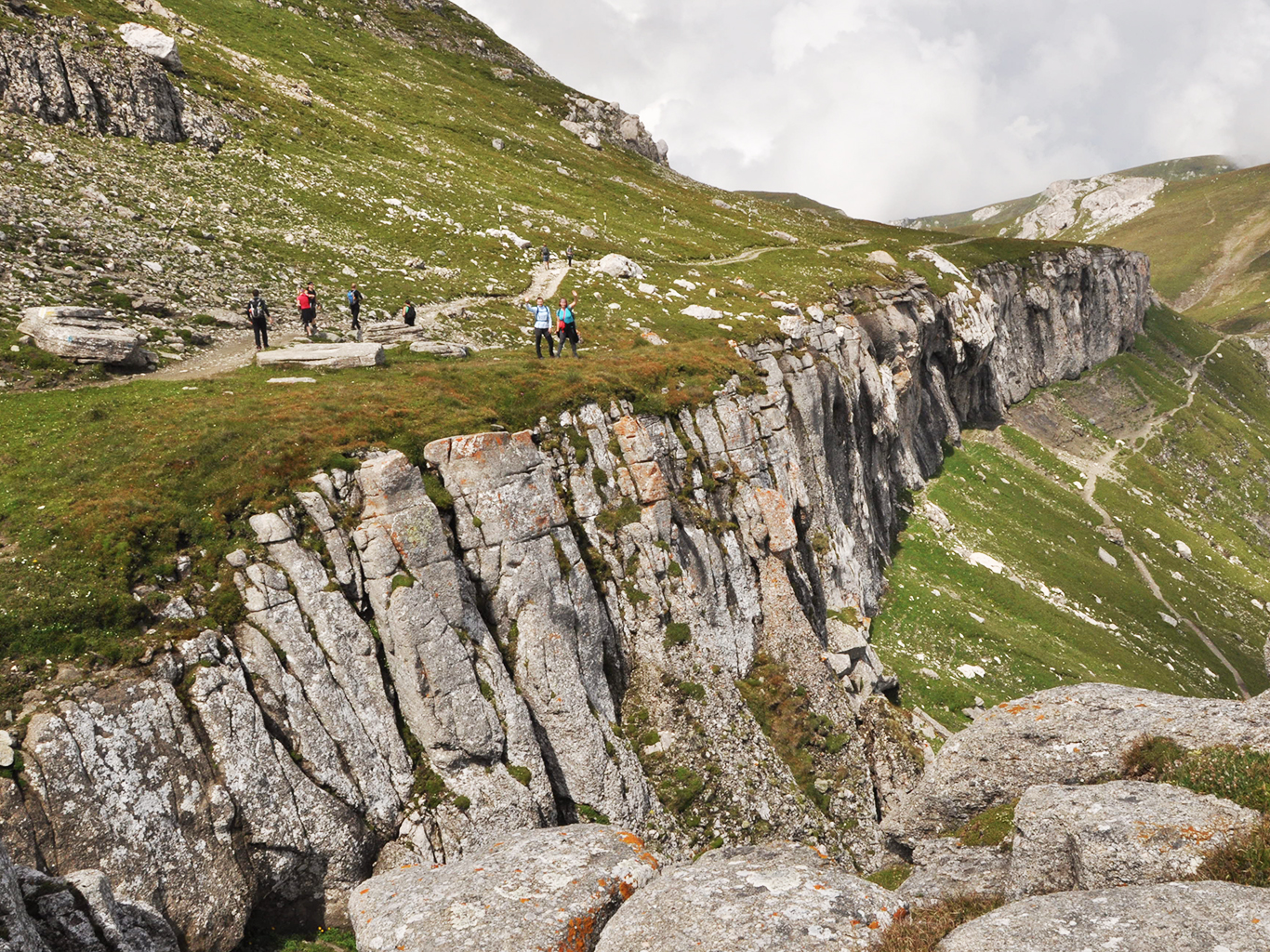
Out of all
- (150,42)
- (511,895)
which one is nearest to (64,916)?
(511,895)

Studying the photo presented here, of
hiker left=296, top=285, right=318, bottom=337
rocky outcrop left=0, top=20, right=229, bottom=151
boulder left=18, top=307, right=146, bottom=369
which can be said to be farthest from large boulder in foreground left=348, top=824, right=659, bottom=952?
rocky outcrop left=0, top=20, right=229, bottom=151

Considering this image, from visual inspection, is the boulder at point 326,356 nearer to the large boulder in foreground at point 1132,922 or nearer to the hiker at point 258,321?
the hiker at point 258,321

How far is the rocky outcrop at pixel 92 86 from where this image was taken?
52156 millimetres

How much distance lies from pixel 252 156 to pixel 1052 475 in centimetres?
11350

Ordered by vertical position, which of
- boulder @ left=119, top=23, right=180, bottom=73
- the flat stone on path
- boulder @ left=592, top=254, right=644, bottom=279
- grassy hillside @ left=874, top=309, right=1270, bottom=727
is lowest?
grassy hillside @ left=874, top=309, right=1270, bottom=727

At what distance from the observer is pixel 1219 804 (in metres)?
12.1

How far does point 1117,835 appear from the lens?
39.9 feet

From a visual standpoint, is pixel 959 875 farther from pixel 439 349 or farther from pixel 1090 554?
pixel 1090 554

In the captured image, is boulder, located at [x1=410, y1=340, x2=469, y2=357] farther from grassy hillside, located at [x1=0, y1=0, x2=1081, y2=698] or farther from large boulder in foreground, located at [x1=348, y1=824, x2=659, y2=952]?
large boulder in foreground, located at [x1=348, y1=824, x2=659, y2=952]

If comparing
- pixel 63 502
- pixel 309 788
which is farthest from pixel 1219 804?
pixel 63 502

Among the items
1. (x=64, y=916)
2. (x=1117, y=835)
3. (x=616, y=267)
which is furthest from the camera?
(x=616, y=267)

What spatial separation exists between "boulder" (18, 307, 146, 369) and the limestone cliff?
18.9 m

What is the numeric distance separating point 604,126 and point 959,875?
166554 mm

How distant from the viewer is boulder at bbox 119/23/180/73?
65.1m
